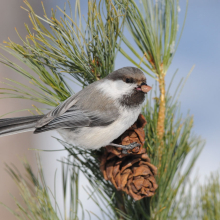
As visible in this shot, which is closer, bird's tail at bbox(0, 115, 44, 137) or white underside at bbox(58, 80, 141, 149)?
white underside at bbox(58, 80, 141, 149)

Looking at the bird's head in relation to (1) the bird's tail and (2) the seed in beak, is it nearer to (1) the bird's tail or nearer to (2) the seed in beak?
(2) the seed in beak

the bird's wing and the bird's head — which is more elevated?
the bird's head

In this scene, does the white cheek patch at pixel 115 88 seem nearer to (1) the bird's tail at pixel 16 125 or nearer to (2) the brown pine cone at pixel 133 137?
(2) the brown pine cone at pixel 133 137

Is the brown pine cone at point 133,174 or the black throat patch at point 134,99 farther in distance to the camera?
the black throat patch at point 134,99

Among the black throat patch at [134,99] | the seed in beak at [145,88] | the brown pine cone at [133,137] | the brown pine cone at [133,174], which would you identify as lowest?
the brown pine cone at [133,174]

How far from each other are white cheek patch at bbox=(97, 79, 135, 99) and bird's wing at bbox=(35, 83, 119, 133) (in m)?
0.02

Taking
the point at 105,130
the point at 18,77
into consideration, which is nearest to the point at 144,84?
the point at 105,130

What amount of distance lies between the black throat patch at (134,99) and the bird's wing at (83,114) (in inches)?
1.4

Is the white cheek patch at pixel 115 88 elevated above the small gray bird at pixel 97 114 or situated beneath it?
elevated above

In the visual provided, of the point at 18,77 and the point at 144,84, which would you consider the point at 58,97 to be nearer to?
the point at 144,84

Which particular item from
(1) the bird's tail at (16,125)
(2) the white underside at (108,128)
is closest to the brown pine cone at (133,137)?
(2) the white underside at (108,128)

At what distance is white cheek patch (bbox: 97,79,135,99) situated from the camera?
27.1 inches

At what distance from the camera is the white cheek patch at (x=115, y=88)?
2.26 ft

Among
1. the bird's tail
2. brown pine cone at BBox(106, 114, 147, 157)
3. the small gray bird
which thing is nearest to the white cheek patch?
the small gray bird
